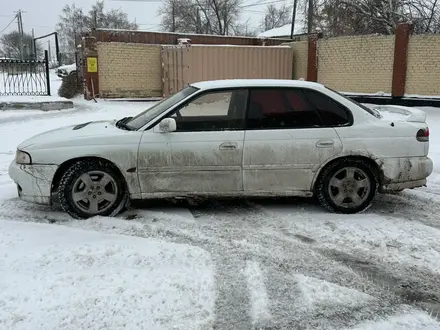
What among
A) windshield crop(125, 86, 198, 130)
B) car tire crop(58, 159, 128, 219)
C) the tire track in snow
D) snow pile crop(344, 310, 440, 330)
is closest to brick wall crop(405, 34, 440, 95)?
windshield crop(125, 86, 198, 130)

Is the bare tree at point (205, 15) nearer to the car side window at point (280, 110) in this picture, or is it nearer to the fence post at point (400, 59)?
the fence post at point (400, 59)

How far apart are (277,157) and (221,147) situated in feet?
2.06

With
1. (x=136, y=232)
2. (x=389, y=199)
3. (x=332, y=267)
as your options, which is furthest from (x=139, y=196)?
(x=389, y=199)

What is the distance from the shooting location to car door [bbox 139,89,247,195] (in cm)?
497

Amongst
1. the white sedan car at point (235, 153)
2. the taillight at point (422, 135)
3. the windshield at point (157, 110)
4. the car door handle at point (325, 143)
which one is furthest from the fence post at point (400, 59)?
the windshield at point (157, 110)

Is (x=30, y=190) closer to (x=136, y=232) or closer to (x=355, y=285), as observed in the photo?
(x=136, y=232)

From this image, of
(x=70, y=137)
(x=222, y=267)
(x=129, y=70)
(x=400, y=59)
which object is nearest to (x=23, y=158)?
(x=70, y=137)

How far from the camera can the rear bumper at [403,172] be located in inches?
204

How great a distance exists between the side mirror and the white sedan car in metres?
0.01

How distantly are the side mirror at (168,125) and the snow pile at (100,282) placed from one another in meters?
1.24

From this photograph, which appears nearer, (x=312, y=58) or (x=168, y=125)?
(x=168, y=125)

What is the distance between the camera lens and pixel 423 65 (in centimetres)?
1452

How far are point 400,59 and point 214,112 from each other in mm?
11839

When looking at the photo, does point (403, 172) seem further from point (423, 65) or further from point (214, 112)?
point (423, 65)
